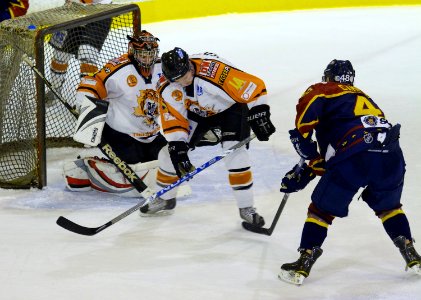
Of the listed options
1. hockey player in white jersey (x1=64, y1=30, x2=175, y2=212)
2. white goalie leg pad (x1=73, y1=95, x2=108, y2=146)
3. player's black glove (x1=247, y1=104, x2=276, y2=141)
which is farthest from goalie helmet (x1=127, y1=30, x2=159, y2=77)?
player's black glove (x1=247, y1=104, x2=276, y2=141)

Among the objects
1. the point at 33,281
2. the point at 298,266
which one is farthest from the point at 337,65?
the point at 33,281

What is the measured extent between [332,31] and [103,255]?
475cm

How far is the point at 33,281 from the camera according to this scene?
3174 millimetres

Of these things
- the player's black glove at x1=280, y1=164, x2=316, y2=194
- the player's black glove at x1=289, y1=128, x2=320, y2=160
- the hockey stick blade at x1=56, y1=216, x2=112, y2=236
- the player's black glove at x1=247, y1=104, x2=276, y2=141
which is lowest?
the hockey stick blade at x1=56, y1=216, x2=112, y2=236

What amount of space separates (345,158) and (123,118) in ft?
4.69

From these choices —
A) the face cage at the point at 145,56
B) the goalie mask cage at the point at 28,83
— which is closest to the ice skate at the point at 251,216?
the face cage at the point at 145,56

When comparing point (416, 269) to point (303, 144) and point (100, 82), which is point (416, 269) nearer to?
point (303, 144)

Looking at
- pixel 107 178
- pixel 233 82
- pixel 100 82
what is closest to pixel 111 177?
pixel 107 178

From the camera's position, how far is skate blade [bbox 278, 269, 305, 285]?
3102 millimetres

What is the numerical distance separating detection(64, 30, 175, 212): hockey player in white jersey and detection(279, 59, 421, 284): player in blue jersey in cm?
96

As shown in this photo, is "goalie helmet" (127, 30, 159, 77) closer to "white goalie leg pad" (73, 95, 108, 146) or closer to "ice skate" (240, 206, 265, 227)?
"white goalie leg pad" (73, 95, 108, 146)

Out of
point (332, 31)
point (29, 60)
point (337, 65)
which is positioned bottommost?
point (332, 31)

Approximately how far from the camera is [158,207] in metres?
3.91

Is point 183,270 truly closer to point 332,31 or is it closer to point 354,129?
point 354,129
